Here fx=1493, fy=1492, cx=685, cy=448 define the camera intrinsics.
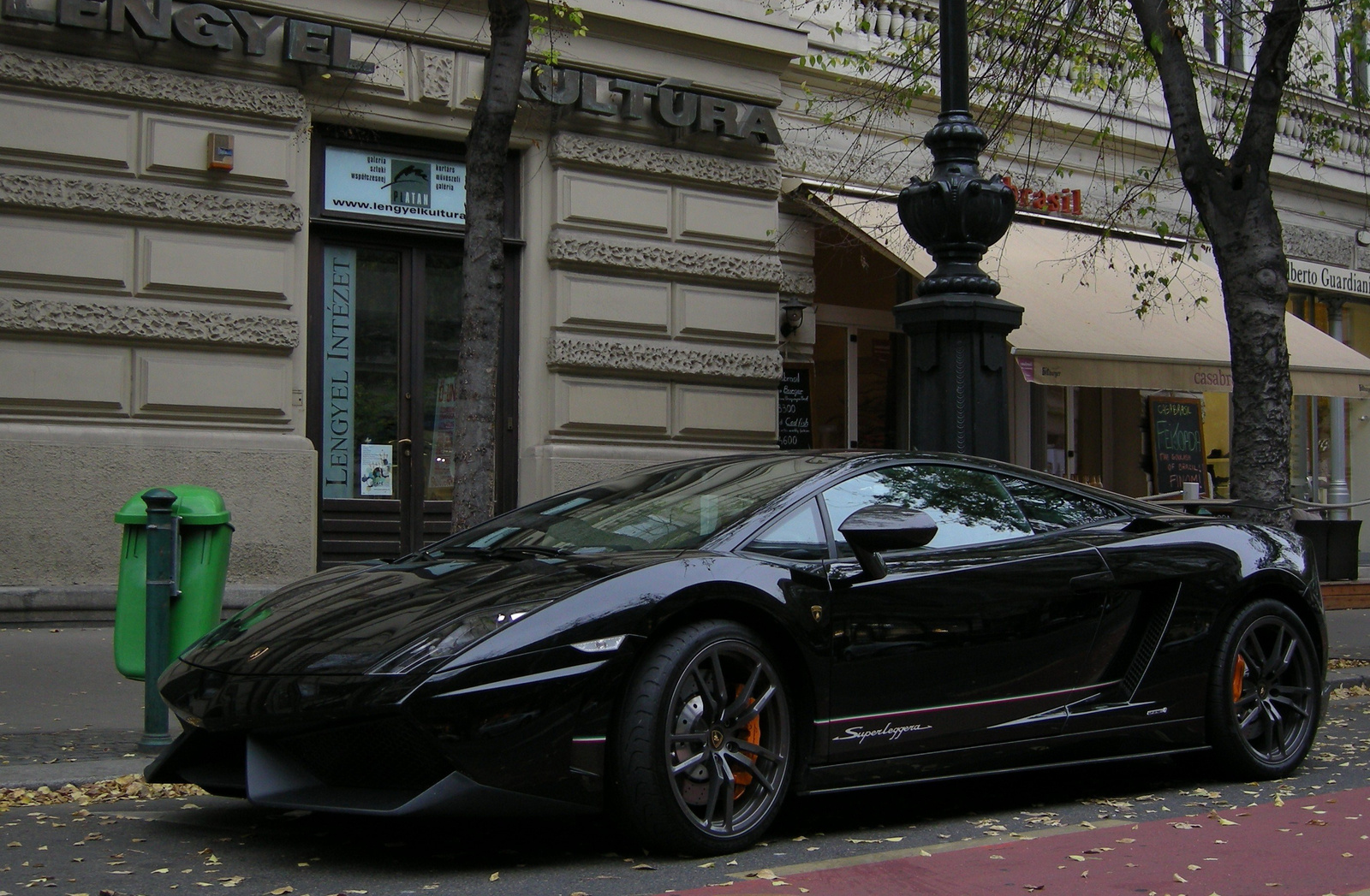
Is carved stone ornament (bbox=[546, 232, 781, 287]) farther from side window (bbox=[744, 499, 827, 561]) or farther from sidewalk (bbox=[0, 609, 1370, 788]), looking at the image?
side window (bbox=[744, 499, 827, 561])

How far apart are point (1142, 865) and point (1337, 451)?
1793cm

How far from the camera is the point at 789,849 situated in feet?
14.8

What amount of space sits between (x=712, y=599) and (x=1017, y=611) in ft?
4.14

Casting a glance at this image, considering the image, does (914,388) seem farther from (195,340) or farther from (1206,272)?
(1206,272)

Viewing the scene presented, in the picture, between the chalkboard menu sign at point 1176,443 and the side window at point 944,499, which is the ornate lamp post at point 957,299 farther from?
the chalkboard menu sign at point 1176,443

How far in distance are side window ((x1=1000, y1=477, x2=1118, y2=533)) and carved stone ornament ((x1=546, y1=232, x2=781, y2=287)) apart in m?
7.08

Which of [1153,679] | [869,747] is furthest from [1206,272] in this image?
[869,747]

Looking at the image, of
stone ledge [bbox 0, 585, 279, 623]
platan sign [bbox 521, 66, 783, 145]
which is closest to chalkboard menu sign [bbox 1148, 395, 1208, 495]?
platan sign [bbox 521, 66, 783, 145]

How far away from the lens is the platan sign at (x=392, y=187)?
38.1ft

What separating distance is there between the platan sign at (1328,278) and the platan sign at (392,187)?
11.0 m

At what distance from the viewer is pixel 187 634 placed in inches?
243

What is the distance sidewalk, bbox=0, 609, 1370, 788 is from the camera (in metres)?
5.68

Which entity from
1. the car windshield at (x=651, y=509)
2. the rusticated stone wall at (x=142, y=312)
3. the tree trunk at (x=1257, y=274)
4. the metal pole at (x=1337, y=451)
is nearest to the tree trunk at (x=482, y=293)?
the car windshield at (x=651, y=509)

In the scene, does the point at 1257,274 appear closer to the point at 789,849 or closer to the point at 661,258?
the point at 661,258
